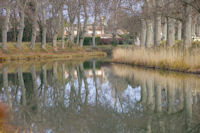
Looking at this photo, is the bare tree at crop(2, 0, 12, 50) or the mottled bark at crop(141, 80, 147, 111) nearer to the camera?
the mottled bark at crop(141, 80, 147, 111)

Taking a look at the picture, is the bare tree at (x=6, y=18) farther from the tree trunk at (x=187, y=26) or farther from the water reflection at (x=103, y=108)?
the water reflection at (x=103, y=108)

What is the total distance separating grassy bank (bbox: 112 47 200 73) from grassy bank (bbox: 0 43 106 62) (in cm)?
1456

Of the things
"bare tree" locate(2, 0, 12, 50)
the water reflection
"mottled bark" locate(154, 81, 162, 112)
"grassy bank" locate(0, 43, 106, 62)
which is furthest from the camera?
"grassy bank" locate(0, 43, 106, 62)

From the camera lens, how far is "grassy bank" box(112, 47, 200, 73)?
17.9 metres

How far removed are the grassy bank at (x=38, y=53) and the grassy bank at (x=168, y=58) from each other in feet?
47.8

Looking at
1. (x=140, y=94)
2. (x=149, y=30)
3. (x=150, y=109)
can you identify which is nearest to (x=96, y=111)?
(x=150, y=109)

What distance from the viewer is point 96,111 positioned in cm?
829

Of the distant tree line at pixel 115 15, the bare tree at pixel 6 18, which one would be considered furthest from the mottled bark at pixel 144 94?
the bare tree at pixel 6 18

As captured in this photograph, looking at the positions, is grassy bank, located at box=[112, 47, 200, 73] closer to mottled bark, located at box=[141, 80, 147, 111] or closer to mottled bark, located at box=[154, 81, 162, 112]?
mottled bark, located at box=[154, 81, 162, 112]

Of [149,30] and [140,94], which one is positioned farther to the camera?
[149,30]

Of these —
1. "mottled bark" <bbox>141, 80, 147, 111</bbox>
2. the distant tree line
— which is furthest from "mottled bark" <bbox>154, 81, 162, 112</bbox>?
the distant tree line

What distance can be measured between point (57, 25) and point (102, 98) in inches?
1473

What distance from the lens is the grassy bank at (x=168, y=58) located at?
17.9 meters

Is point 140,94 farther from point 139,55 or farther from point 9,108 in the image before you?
point 139,55
